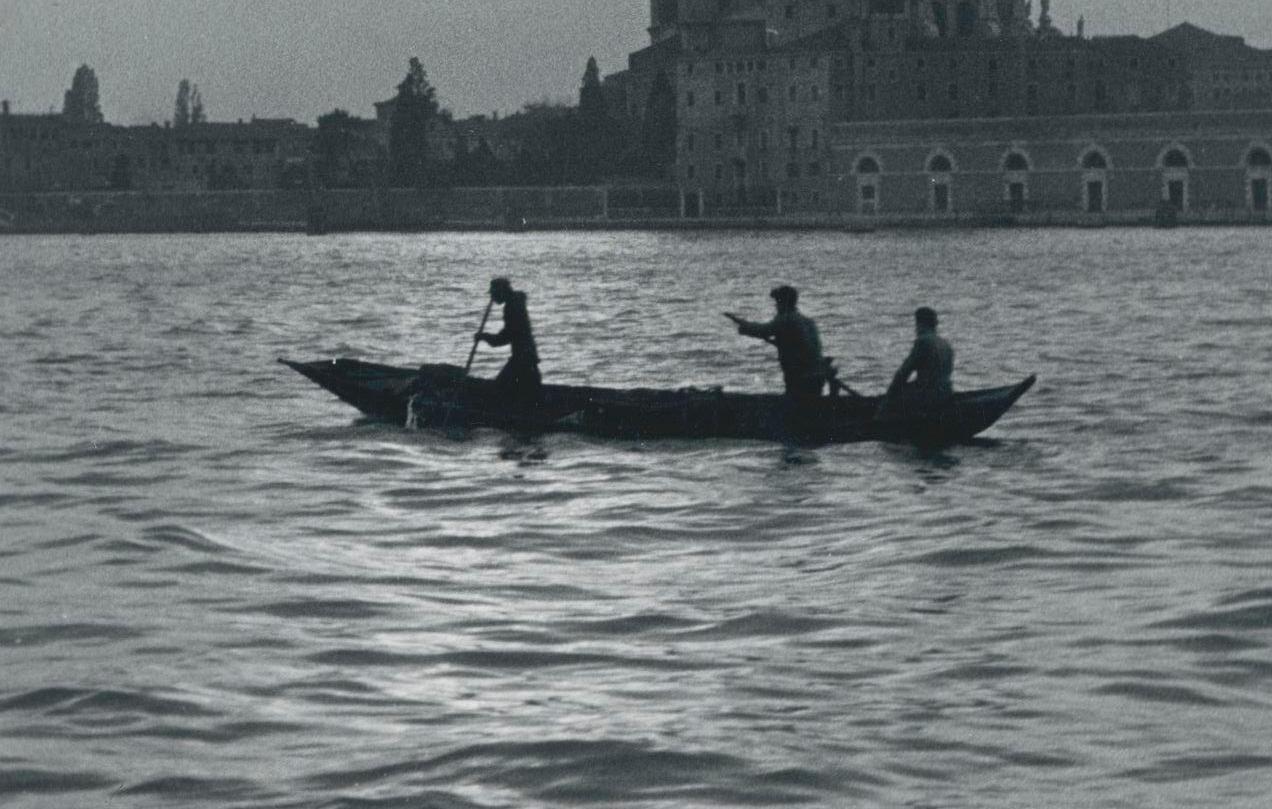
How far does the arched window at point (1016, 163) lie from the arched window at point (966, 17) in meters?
10.5

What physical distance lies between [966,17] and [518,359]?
80.7 meters

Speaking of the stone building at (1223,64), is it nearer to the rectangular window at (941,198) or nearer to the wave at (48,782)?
the rectangular window at (941,198)

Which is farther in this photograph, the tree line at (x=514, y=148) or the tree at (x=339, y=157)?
the tree at (x=339, y=157)

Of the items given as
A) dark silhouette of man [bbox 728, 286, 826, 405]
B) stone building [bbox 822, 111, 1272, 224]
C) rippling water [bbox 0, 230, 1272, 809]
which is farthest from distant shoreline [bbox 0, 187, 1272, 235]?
dark silhouette of man [bbox 728, 286, 826, 405]

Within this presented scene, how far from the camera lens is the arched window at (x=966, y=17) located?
93.3 meters

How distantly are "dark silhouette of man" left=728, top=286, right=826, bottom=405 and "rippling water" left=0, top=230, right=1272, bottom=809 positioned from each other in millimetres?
434

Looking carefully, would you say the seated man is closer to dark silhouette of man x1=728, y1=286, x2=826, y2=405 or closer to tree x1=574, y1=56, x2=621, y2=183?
dark silhouette of man x1=728, y1=286, x2=826, y2=405

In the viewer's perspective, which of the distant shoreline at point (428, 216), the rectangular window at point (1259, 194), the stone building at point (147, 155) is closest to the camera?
the rectangular window at point (1259, 194)

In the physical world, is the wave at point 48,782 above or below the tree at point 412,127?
below

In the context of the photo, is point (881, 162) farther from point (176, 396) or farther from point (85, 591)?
point (85, 591)

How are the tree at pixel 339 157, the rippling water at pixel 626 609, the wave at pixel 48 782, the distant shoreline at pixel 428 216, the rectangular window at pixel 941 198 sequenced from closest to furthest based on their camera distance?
1. the wave at pixel 48 782
2. the rippling water at pixel 626 609
3. the distant shoreline at pixel 428 216
4. the rectangular window at pixel 941 198
5. the tree at pixel 339 157

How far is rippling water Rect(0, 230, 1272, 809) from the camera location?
21.0 ft

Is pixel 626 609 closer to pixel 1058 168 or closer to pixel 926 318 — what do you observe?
pixel 926 318

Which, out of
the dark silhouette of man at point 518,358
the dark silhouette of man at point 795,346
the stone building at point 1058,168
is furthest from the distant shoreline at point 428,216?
the dark silhouette of man at point 795,346
